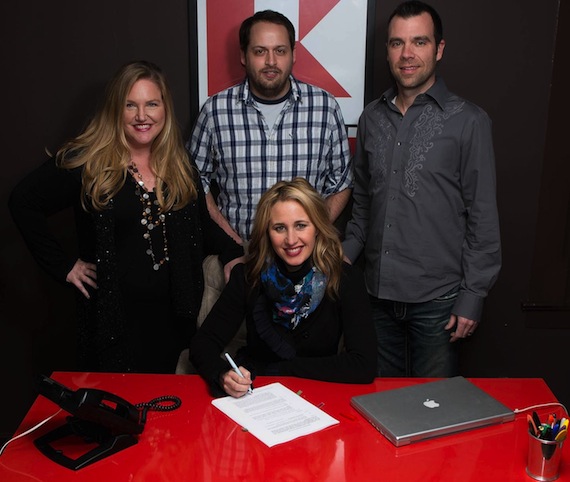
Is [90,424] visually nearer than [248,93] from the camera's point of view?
Yes

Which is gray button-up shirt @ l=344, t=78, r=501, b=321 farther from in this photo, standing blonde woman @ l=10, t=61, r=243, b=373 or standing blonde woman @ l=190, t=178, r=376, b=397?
standing blonde woman @ l=10, t=61, r=243, b=373

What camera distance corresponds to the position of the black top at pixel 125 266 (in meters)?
2.24

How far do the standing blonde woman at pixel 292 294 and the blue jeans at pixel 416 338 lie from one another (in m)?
0.42

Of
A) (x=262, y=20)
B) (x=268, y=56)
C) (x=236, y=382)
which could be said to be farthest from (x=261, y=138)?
(x=236, y=382)

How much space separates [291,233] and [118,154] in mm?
682

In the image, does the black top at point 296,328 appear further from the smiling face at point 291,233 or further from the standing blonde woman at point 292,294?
the smiling face at point 291,233

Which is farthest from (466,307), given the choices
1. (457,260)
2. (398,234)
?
(398,234)

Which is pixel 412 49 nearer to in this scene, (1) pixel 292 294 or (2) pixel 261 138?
(2) pixel 261 138

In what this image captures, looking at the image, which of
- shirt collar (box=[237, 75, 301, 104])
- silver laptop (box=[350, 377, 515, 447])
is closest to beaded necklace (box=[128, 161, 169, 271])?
shirt collar (box=[237, 75, 301, 104])

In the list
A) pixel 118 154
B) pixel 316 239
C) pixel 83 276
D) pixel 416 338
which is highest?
pixel 118 154

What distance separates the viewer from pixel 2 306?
3.03m

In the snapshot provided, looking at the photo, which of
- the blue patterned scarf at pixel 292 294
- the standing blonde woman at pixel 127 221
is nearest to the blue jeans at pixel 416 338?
the blue patterned scarf at pixel 292 294

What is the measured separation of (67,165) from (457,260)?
1457mm

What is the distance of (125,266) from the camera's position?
89.4 inches
